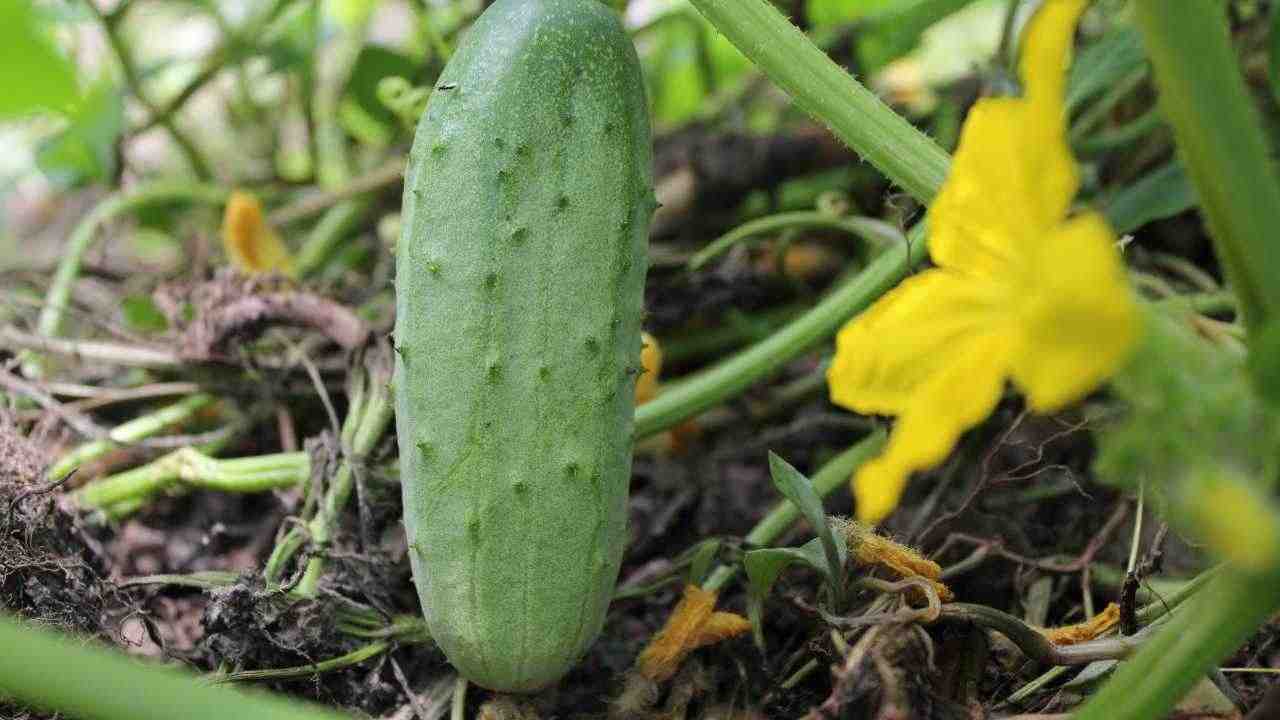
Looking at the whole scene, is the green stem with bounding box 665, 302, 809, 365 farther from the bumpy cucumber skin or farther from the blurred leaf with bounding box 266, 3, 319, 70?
the blurred leaf with bounding box 266, 3, 319, 70

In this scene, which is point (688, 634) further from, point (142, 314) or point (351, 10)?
point (351, 10)

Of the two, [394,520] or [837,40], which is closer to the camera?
[394,520]

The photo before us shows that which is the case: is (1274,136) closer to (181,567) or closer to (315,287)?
(315,287)

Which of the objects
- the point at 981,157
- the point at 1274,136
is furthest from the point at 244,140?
the point at 981,157

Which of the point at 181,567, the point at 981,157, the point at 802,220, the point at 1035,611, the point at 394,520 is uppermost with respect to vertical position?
the point at 981,157

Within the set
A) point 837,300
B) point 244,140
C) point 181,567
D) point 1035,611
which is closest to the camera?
point 1035,611

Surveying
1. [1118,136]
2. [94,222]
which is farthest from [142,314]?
[1118,136]
